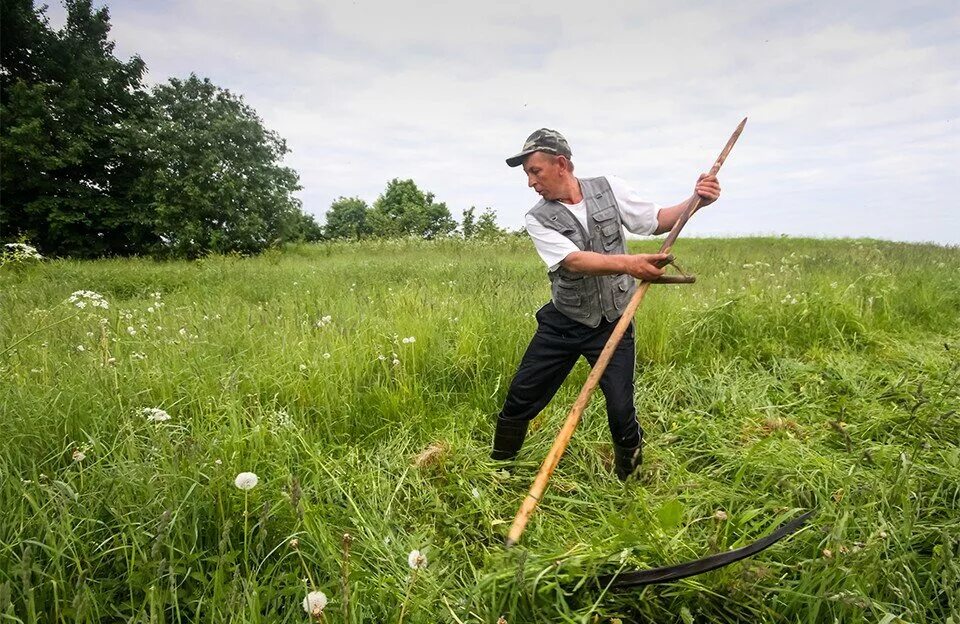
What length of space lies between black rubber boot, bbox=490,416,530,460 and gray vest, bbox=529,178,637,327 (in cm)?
74

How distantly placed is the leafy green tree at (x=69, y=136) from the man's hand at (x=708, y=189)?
21.2 meters

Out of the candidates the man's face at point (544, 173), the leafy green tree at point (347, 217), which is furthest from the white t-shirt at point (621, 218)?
the leafy green tree at point (347, 217)

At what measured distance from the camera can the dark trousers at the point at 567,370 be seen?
8.01 ft

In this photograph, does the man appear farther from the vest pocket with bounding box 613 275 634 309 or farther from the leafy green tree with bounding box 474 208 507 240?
the leafy green tree with bounding box 474 208 507 240

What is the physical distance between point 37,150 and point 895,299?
23876 millimetres

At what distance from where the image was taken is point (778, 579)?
1.71 metres

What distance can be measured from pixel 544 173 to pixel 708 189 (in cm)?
86

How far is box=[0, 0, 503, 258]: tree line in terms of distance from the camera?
16719 millimetres

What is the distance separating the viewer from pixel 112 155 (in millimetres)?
18641

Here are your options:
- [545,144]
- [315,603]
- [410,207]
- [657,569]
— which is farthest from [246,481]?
[410,207]

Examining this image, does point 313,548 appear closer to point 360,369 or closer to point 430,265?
point 360,369

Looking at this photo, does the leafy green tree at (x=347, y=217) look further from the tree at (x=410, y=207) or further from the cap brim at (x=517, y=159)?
the cap brim at (x=517, y=159)

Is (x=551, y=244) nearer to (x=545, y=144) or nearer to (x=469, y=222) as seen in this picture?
(x=545, y=144)

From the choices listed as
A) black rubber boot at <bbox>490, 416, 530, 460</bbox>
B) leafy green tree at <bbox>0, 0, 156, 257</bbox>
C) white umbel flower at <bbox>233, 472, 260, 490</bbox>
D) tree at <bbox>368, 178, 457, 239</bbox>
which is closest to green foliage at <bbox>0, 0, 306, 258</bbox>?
leafy green tree at <bbox>0, 0, 156, 257</bbox>
